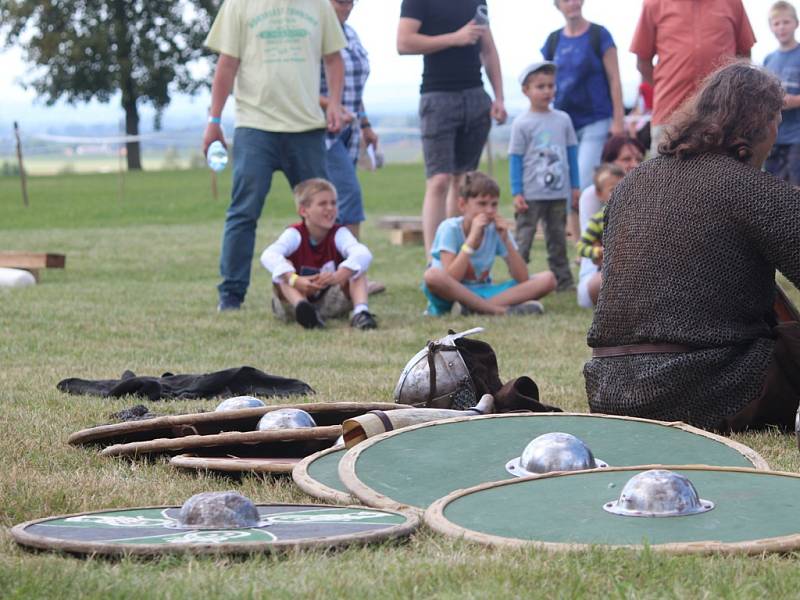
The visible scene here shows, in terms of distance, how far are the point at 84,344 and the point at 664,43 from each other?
4.10 meters

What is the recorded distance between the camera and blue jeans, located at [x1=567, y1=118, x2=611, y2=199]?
33.7 feet

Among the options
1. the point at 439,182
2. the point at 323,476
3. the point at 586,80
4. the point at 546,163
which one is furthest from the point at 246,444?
the point at 586,80

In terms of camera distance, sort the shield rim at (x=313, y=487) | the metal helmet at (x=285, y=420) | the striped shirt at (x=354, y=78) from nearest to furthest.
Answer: the shield rim at (x=313, y=487) < the metal helmet at (x=285, y=420) < the striped shirt at (x=354, y=78)

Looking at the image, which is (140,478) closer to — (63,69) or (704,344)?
(704,344)

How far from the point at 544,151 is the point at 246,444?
6.20 meters

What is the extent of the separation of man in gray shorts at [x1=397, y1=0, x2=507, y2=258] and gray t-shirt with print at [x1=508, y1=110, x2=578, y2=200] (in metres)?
0.70

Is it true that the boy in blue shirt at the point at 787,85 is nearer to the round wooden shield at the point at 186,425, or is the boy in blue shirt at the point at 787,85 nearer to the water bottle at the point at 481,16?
the water bottle at the point at 481,16

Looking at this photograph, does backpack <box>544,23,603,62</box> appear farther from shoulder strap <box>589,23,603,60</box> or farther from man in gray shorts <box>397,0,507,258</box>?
man in gray shorts <box>397,0,507,258</box>

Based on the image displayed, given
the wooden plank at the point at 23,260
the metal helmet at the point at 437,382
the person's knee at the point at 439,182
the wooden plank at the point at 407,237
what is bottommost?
the wooden plank at the point at 407,237

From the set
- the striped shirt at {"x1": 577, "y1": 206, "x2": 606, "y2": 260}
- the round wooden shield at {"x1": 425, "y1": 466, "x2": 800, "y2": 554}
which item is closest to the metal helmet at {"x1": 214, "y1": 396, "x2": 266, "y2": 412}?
the round wooden shield at {"x1": 425, "y1": 466, "x2": 800, "y2": 554}

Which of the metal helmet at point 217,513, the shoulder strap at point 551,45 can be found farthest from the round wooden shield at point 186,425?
the shoulder strap at point 551,45

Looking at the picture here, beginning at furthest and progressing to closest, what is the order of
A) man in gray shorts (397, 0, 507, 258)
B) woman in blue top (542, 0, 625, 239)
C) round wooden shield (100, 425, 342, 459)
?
woman in blue top (542, 0, 625, 239)
man in gray shorts (397, 0, 507, 258)
round wooden shield (100, 425, 342, 459)

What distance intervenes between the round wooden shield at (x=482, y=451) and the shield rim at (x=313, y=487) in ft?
0.10

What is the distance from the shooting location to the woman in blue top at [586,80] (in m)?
10.2
